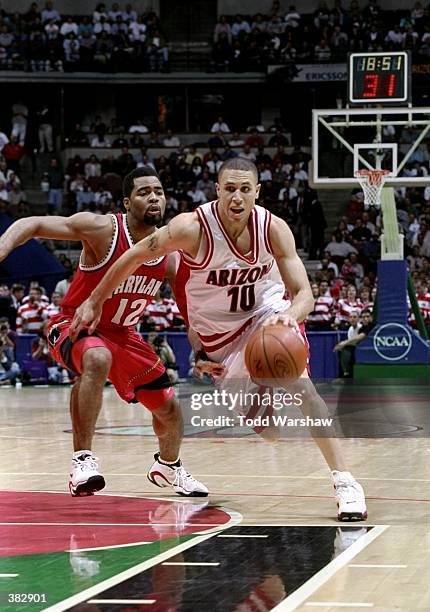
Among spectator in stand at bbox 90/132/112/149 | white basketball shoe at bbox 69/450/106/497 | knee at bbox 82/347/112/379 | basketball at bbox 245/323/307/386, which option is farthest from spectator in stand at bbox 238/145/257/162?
basketball at bbox 245/323/307/386

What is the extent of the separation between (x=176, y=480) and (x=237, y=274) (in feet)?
4.96

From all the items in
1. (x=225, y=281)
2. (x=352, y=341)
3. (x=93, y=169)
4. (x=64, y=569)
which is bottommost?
(x=352, y=341)

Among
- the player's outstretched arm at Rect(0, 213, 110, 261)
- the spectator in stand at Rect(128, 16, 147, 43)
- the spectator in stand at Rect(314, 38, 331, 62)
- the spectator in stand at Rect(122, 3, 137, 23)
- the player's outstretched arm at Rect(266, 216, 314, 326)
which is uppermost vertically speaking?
the spectator in stand at Rect(122, 3, 137, 23)

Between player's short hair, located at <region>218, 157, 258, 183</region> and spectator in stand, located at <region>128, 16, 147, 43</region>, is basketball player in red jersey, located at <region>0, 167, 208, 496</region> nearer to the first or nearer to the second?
player's short hair, located at <region>218, 157, 258, 183</region>

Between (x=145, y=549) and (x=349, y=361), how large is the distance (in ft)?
41.6

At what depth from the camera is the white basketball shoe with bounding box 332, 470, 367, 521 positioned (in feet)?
19.1

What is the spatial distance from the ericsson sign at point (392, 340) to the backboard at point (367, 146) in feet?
7.34

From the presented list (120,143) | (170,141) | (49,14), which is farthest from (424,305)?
(49,14)

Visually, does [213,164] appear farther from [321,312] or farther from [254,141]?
[321,312]

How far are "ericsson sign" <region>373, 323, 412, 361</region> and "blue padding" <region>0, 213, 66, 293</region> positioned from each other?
7182 mm

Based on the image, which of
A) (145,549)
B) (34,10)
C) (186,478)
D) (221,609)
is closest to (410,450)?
(186,478)

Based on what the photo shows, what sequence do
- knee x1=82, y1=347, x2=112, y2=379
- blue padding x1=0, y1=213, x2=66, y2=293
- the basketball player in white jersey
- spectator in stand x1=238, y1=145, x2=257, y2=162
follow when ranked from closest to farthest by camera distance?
the basketball player in white jersey
knee x1=82, y1=347, x2=112, y2=379
blue padding x1=0, y1=213, x2=66, y2=293
spectator in stand x1=238, y1=145, x2=257, y2=162

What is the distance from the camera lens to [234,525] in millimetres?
5742

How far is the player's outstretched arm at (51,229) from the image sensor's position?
618 cm
